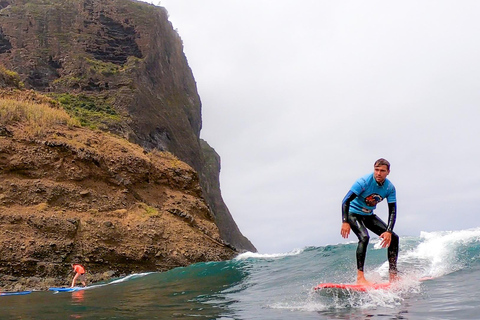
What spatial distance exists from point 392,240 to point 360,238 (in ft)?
2.12

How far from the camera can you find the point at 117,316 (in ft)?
16.4

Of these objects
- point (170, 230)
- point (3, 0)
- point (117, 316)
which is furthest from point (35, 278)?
point (3, 0)

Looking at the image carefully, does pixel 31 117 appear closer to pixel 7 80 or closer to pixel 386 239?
pixel 7 80

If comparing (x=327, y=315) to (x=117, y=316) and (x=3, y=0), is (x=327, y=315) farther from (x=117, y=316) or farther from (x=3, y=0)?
(x=3, y=0)

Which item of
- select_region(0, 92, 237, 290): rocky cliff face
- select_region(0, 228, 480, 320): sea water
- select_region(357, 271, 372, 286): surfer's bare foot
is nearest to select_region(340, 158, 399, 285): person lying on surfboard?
select_region(357, 271, 372, 286): surfer's bare foot

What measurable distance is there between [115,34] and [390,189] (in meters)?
35.6

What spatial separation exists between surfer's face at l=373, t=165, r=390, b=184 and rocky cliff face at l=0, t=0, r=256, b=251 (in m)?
20.4

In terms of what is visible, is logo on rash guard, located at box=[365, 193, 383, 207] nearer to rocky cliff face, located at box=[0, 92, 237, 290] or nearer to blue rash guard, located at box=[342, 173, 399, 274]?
blue rash guard, located at box=[342, 173, 399, 274]

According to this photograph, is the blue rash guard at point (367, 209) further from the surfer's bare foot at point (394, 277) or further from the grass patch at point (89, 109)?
the grass patch at point (89, 109)

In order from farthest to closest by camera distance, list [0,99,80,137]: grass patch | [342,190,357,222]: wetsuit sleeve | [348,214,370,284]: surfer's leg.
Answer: [0,99,80,137]: grass patch
[342,190,357,222]: wetsuit sleeve
[348,214,370,284]: surfer's leg

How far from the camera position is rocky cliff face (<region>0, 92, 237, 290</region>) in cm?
1312

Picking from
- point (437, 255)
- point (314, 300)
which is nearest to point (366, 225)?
point (314, 300)

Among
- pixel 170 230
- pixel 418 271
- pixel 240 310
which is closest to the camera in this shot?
pixel 240 310

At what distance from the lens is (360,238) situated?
6.02 m
